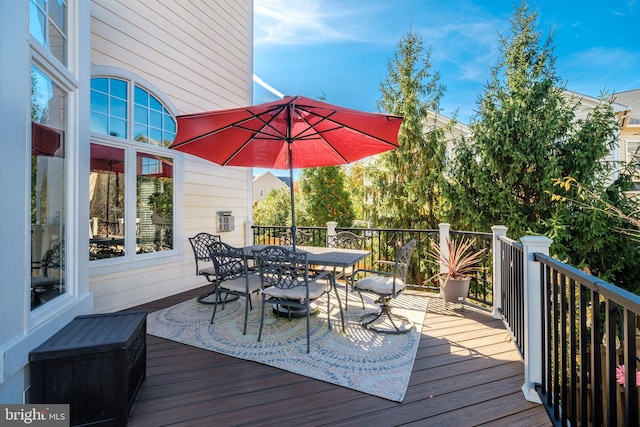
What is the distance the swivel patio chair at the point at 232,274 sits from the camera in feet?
11.1

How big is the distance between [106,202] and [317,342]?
321 cm

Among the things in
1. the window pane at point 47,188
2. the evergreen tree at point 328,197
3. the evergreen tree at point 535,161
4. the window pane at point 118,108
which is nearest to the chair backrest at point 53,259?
the window pane at point 47,188

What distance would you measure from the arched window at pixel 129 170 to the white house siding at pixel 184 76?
0.20 meters

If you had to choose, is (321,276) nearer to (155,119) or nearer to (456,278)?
(456,278)

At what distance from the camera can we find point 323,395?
216cm

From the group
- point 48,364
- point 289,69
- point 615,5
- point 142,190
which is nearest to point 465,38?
point 615,5

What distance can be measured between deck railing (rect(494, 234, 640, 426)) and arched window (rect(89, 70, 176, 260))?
4.56m

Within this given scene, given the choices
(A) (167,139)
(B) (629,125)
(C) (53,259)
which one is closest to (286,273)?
(C) (53,259)

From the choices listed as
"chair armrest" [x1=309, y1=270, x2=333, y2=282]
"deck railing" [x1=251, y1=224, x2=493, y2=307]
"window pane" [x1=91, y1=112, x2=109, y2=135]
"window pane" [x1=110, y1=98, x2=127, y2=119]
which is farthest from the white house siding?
"chair armrest" [x1=309, y1=270, x2=333, y2=282]

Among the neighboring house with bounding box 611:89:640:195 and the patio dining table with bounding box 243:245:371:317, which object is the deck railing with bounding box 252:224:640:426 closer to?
the patio dining table with bounding box 243:245:371:317

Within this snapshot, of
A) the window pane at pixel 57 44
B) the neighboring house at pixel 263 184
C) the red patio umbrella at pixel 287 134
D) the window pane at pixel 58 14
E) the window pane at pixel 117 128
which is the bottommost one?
the red patio umbrella at pixel 287 134

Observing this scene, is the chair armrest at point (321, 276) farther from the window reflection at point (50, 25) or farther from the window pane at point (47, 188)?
the window reflection at point (50, 25)

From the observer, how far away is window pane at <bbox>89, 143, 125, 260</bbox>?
12.3 ft

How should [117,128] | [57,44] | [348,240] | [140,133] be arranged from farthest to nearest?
[348,240], [140,133], [117,128], [57,44]
